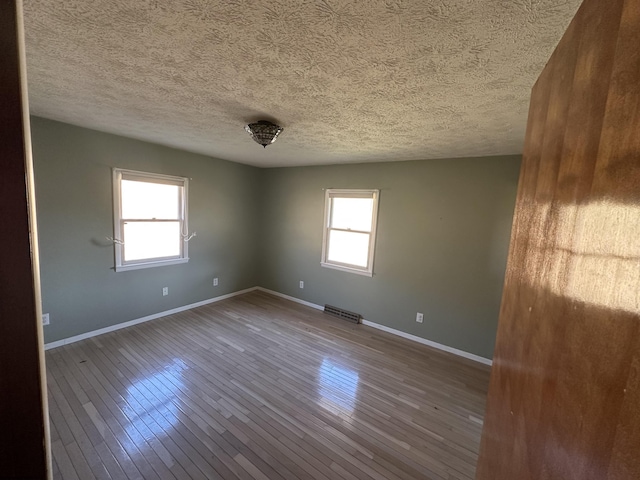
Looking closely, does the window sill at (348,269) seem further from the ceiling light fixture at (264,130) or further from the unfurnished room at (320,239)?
the ceiling light fixture at (264,130)

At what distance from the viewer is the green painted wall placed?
8.62 feet

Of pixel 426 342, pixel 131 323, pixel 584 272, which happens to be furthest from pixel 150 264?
pixel 584 272

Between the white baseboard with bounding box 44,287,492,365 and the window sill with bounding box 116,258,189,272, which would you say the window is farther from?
the window sill with bounding box 116,258,189,272

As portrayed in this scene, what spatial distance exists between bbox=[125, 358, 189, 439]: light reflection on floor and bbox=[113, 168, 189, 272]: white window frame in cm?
147

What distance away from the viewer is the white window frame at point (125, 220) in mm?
2930

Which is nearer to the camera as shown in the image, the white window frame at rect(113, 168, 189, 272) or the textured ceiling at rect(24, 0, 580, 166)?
the textured ceiling at rect(24, 0, 580, 166)

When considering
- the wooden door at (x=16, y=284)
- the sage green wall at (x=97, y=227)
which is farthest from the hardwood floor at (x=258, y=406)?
the wooden door at (x=16, y=284)

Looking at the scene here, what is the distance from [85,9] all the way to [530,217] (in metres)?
1.76

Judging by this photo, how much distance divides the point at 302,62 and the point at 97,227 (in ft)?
10.0

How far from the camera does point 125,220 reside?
3053mm

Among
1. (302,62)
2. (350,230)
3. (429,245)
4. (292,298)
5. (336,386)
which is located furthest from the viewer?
(292,298)

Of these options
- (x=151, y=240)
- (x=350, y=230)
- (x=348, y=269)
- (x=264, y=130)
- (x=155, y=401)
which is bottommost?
(x=155, y=401)

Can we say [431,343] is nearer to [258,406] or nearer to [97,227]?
[258,406]

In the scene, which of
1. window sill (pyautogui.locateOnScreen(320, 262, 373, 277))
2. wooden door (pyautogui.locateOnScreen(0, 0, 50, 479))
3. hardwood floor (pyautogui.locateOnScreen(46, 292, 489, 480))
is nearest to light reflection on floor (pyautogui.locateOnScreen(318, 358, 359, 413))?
hardwood floor (pyautogui.locateOnScreen(46, 292, 489, 480))
